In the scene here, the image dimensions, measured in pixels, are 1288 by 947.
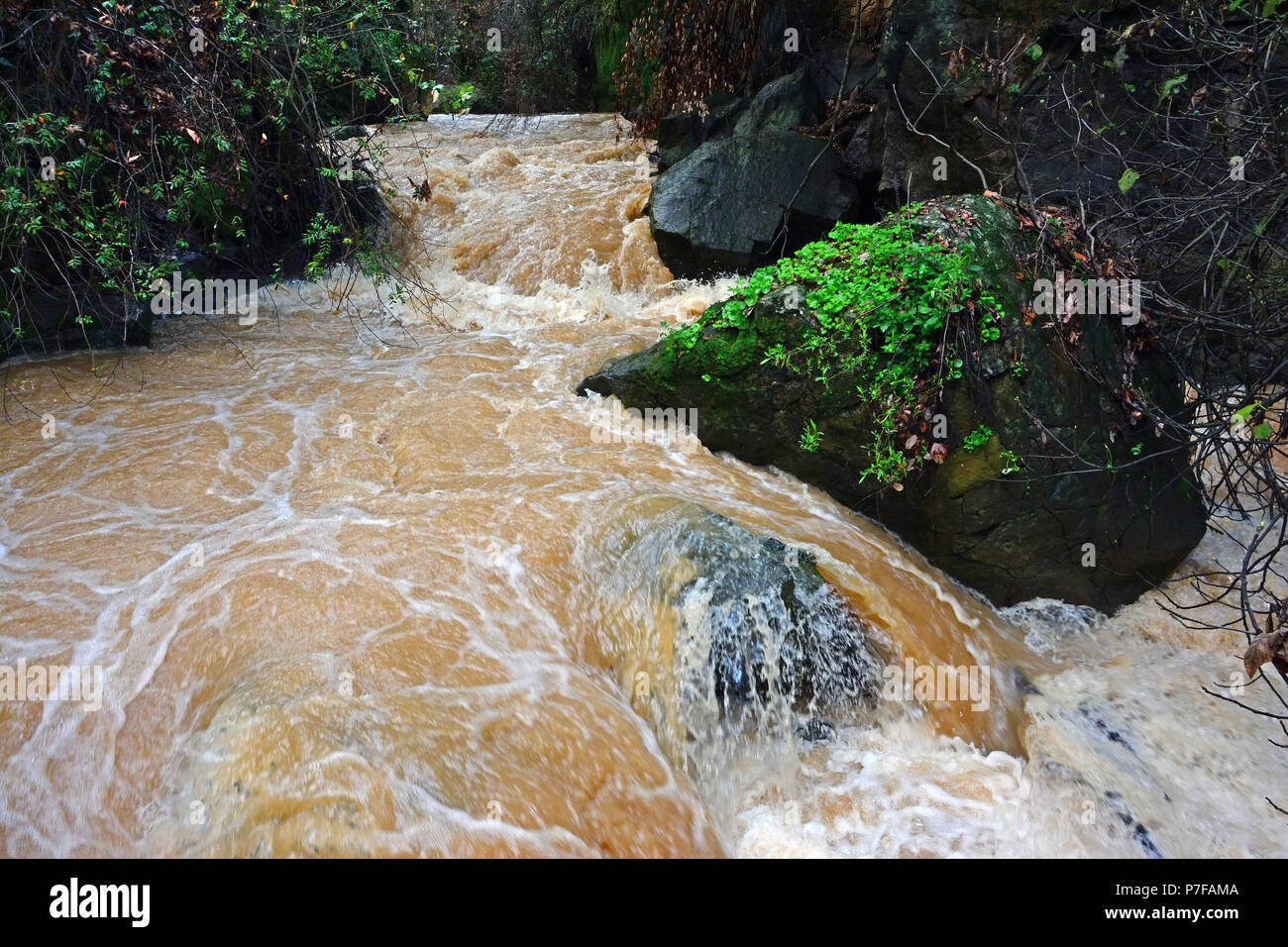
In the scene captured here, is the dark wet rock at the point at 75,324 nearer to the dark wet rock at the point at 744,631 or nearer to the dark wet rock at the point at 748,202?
the dark wet rock at the point at 748,202

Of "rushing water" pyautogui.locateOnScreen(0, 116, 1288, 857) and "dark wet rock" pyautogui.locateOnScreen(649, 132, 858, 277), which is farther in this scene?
"dark wet rock" pyautogui.locateOnScreen(649, 132, 858, 277)

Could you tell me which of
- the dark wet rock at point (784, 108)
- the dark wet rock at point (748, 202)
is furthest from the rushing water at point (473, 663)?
the dark wet rock at point (784, 108)

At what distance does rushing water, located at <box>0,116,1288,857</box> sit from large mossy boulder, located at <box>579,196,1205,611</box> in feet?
0.86

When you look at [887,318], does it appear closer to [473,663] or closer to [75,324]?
[473,663]

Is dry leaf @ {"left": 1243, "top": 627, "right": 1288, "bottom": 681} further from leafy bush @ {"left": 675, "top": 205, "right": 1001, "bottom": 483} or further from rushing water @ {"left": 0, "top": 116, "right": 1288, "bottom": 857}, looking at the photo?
leafy bush @ {"left": 675, "top": 205, "right": 1001, "bottom": 483}

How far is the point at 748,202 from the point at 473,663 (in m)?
6.39

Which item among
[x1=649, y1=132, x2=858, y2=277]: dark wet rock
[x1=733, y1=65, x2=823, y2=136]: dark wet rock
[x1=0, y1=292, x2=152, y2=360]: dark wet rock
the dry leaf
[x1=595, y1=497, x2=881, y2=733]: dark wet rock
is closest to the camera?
the dry leaf

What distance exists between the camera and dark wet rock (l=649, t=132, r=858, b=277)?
8234 millimetres

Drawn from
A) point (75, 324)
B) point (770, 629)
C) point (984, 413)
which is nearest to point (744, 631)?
point (770, 629)

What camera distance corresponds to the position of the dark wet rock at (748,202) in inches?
324

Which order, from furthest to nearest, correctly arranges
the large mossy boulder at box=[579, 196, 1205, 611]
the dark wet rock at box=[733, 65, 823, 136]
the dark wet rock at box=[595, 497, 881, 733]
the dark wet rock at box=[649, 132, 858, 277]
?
the dark wet rock at box=[733, 65, 823, 136], the dark wet rock at box=[649, 132, 858, 277], the large mossy boulder at box=[579, 196, 1205, 611], the dark wet rock at box=[595, 497, 881, 733]

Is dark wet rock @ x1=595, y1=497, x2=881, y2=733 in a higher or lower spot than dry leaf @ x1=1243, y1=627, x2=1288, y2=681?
lower

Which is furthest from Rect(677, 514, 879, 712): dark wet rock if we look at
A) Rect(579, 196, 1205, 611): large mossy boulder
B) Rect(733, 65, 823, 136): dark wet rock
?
Rect(733, 65, 823, 136): dark wet rock

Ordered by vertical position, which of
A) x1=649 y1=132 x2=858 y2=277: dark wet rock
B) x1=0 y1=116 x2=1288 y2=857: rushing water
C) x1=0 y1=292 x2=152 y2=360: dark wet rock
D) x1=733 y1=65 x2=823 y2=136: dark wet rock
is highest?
x1=733 y1=65 x2=823 y2=136: dark wet rock
